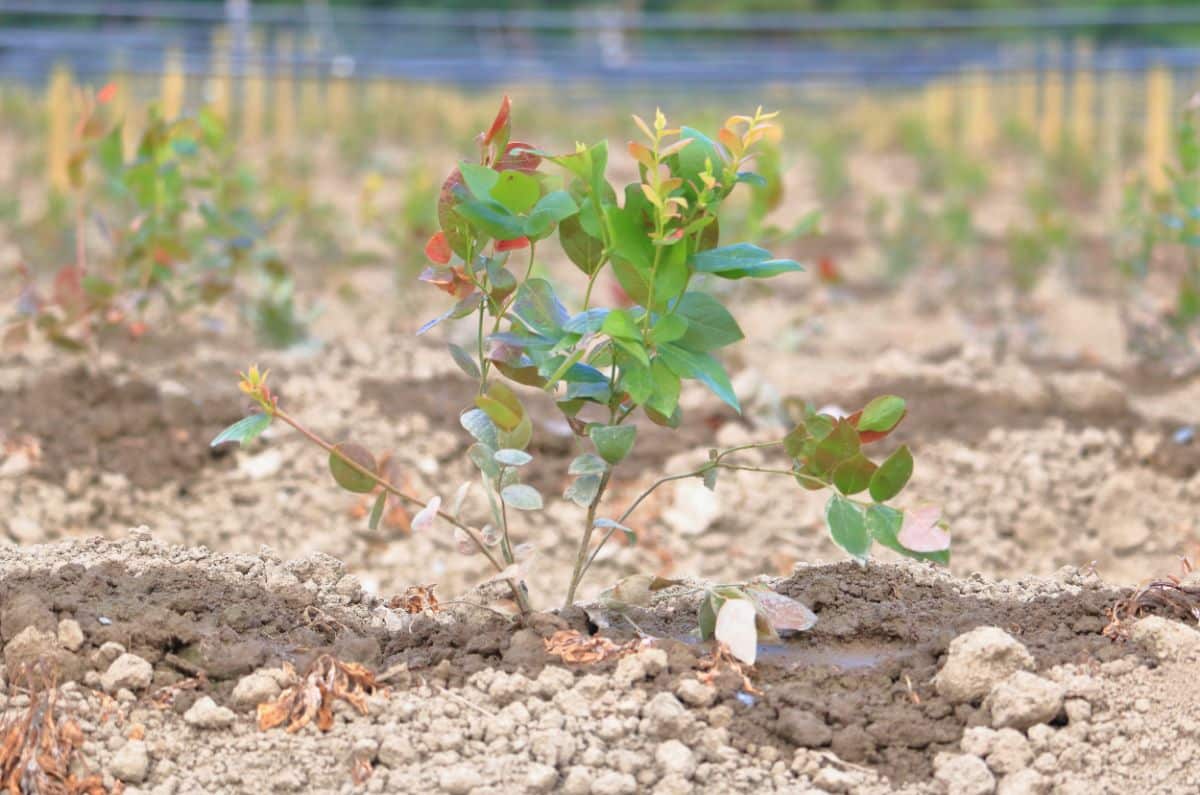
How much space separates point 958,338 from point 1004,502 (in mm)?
1980

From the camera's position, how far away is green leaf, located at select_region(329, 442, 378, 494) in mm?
1752

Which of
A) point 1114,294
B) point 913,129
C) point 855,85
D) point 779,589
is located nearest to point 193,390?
point 779,589

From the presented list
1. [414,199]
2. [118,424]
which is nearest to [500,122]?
[118,424]

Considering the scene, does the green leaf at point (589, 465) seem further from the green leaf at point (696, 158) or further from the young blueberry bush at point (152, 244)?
the young blueberry bush at point (152, 244)

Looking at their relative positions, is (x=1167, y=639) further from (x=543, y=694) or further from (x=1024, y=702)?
(x=543, y=694)

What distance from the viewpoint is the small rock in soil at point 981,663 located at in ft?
5.43

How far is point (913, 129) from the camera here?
9.03 metres

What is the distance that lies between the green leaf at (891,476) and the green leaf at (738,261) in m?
0.25

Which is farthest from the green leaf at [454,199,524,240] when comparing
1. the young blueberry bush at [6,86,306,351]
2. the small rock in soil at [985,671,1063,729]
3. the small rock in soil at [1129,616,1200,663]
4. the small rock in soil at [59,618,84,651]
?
the young blueberry bush at [6,86,306,351]

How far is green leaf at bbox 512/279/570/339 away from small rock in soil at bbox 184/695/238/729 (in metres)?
0.58

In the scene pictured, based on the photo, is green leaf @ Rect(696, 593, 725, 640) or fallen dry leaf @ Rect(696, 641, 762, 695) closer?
fallen dry leaf @ Rect(696, 641, 762, 695)

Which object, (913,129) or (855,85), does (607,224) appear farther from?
(855,85)

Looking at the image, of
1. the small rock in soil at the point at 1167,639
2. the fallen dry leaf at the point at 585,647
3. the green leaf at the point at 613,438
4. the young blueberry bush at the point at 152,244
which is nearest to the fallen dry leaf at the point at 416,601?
the fallen dry leaf at the point at 585,647

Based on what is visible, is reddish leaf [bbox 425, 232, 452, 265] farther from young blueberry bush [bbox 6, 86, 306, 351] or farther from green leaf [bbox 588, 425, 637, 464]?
young blueberry bush [bbox 6, 86, 306, 351]
